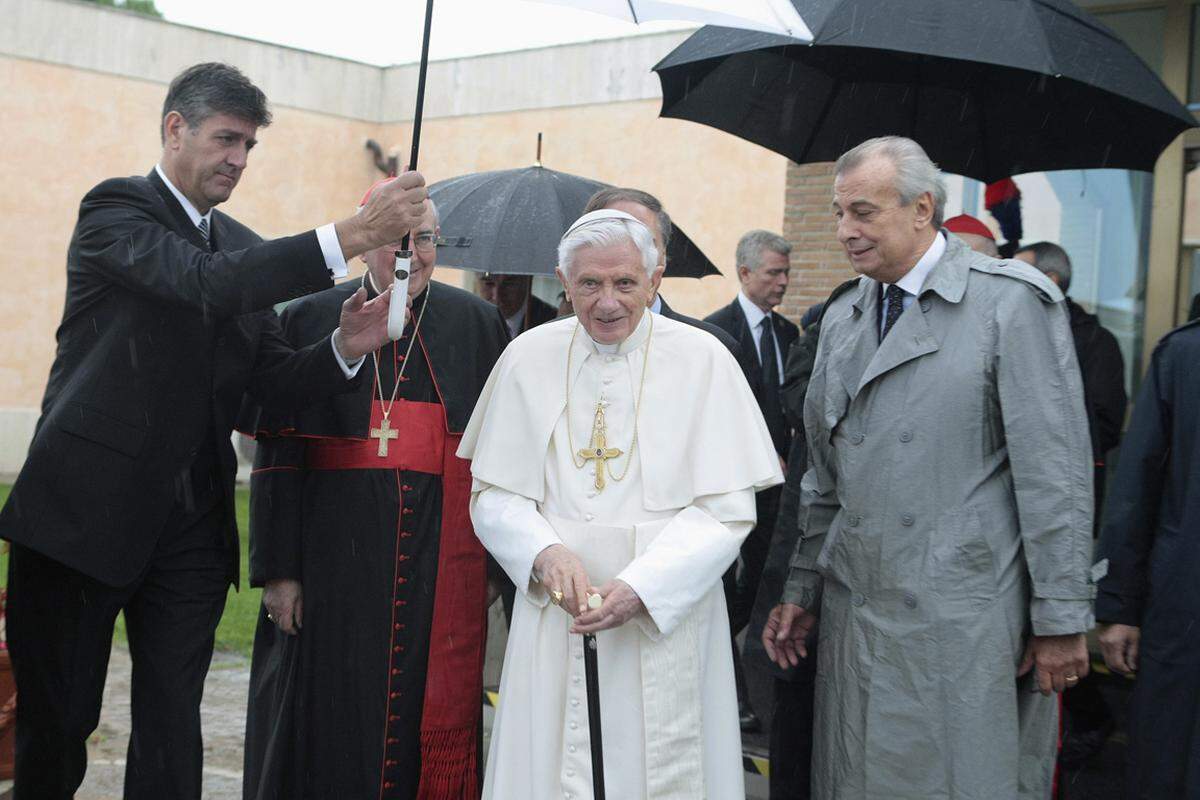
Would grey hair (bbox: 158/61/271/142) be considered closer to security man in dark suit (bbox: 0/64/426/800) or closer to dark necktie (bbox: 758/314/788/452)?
security man in dark suit (bbox: 0/64/426/800)

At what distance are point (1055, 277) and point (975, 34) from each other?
2.24 meters

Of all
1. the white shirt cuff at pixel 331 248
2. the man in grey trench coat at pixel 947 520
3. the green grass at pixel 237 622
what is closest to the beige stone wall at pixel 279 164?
the green grass at pixel 237 622

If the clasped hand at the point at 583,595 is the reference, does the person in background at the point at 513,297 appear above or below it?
above

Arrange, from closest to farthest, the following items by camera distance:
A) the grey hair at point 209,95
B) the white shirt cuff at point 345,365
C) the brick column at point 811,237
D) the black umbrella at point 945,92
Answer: the grey hair at point 209,95 → the white shirt cuff at point 345,365 → the black umbrella at point 945,92 → the brick column at point 811,237

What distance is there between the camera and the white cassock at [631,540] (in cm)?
317

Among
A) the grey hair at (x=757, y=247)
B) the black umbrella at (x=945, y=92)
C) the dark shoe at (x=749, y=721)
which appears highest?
the black umbrella at (x=945, y=92)

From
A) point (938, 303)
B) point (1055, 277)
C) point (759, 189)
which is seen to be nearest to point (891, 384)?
point (938, 303)

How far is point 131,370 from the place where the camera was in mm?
3471

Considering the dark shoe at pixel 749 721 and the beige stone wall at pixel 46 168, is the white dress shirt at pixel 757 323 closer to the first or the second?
the dark shoe at pixel 749 721

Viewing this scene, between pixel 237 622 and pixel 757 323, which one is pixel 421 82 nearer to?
pixel 757 323

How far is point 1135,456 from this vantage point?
3543 mm

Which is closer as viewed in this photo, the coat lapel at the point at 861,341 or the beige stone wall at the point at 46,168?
the coat lapel at the point at 861,341

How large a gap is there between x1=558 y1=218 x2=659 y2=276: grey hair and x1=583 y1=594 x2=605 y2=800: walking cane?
0.95 meters

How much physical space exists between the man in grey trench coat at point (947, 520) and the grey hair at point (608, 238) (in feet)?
1.94
